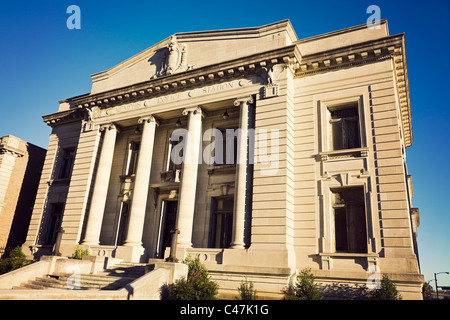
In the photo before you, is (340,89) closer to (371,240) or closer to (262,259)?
(371,240)

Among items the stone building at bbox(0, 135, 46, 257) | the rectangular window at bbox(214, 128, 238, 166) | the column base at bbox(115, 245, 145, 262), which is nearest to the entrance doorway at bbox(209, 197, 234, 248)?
the rectangular window at bbox(214, 128, 238, 166)

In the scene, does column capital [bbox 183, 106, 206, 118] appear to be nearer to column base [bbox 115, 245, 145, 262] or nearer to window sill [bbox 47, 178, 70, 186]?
column base [bbox 115, 245, 145, 262]

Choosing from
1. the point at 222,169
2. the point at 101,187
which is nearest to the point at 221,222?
the point at 222,169

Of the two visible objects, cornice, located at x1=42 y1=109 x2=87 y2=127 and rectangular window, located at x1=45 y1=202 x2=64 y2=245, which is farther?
cornice, located at x1=42 y1=109 x2=87 y2=127

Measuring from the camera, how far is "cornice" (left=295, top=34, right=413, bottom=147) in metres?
17.1

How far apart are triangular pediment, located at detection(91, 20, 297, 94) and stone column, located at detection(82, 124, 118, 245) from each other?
4039 millimetres

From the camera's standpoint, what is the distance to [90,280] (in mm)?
15812

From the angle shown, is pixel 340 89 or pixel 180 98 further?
pixel 180 98

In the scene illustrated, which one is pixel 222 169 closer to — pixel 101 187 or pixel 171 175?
pixel 171 175

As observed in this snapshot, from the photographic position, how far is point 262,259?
51.5 feet

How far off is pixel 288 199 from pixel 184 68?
1111 centimetres

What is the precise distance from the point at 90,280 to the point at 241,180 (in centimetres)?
864

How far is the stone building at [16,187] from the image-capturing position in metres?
28.8

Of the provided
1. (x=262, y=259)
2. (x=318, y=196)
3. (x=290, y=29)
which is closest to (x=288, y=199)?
(x=318, y=196)
